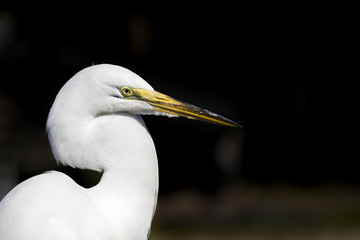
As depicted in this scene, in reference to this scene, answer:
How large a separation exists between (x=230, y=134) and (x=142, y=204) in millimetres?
4205

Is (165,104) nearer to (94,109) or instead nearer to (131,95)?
(131,95)

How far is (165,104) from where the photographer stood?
75.5 inches

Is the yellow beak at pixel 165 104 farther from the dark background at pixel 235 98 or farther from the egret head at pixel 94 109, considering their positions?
the dark background at pixel 235 98

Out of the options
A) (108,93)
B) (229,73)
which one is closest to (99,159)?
(108,93)

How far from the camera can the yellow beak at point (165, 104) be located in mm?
1887

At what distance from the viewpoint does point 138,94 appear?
74.3 inches

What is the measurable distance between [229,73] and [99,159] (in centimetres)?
423

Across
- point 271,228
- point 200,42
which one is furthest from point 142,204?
point 200,42

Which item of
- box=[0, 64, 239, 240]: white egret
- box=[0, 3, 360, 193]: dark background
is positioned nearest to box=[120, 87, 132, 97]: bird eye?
box=[0, 64, 239, 240]: white egret

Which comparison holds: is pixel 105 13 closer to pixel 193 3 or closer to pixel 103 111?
pixel 193 3

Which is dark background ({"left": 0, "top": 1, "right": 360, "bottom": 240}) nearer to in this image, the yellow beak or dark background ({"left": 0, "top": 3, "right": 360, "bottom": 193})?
dark background ({"left": 0, "top": 3, "right": 360, "bottom": 193})

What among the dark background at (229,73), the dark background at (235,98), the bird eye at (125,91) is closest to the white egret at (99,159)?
the bird eye at (125,91)

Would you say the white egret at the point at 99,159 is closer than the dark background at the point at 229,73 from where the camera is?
Yes

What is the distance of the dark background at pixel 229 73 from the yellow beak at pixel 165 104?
3.60 meters
